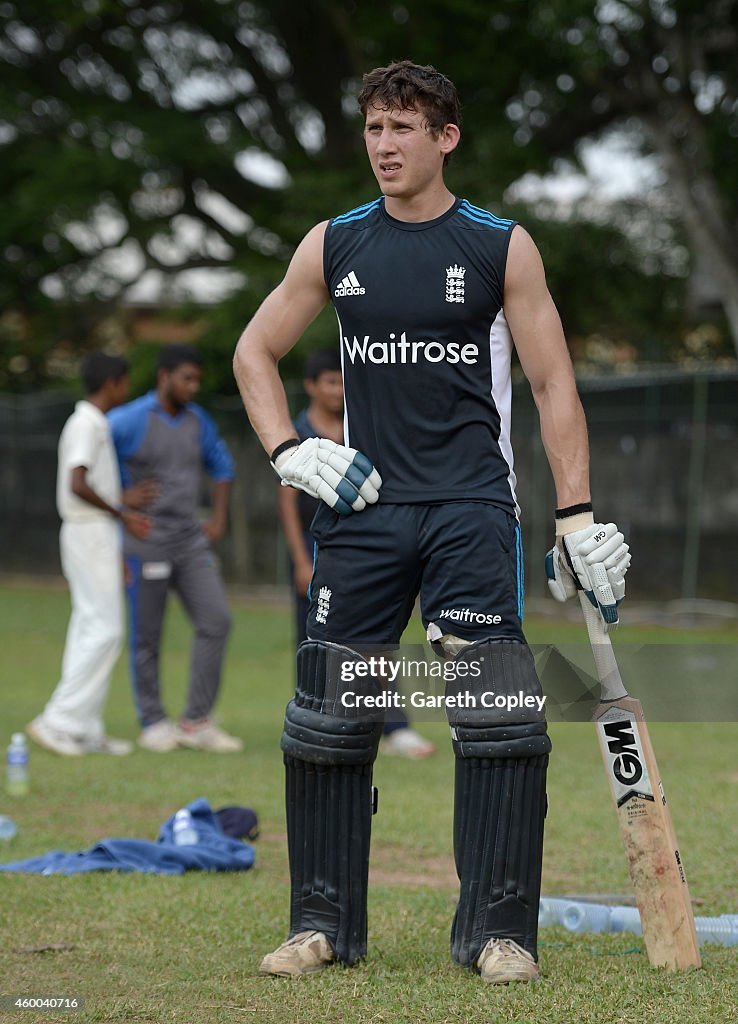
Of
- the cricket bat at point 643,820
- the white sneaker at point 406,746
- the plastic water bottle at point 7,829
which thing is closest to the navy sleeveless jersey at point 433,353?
the cricket bat at point 643,820

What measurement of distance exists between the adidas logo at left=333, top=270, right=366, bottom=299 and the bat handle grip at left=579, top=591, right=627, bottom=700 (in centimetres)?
105

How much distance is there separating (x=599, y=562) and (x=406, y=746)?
5033 millimetres

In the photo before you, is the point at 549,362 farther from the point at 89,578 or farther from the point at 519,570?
A: the point at 89,578

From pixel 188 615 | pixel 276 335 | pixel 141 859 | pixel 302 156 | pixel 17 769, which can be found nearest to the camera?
pixel 276 335

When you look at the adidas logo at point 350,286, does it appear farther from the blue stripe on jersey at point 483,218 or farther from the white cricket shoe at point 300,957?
the white cricket shoe at point 300,957

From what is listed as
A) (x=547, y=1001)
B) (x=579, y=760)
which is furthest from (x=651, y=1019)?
(x=579, y=760)

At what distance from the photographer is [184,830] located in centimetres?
582

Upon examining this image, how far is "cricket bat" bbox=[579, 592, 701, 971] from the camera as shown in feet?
12.8

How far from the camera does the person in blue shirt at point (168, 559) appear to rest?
357 inches

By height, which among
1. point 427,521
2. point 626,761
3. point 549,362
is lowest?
point 626,761

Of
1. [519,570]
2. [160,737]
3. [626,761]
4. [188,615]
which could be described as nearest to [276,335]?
[519,570]

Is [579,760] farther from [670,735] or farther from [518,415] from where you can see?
[518,415]

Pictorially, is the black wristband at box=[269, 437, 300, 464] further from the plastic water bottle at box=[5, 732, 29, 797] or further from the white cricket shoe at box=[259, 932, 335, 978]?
the plastic water bottle at box=[5, 732, 29, 797]

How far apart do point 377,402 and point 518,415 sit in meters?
14.6
